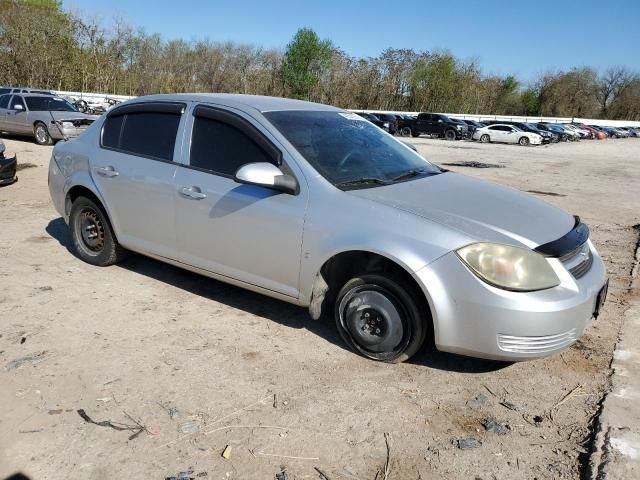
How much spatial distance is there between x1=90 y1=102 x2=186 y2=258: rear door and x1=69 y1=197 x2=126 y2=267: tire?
0.86 ft

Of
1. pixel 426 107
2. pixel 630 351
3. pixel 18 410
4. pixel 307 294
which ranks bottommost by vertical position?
pixel 18 410

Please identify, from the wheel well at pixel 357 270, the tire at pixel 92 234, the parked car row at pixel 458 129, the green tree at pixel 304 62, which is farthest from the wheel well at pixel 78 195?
the green tree at pixel 304 62

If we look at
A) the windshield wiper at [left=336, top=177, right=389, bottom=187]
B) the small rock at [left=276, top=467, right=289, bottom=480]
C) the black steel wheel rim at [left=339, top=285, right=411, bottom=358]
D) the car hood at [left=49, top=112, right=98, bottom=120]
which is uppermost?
the car hood at [left=49, top=112, right=98, bottom=120]

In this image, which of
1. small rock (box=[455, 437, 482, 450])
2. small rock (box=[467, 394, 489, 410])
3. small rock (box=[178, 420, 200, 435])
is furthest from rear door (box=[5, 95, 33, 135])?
small rock (box=[455, 437, 482, 450])

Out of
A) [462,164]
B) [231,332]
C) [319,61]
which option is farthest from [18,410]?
[319,61]

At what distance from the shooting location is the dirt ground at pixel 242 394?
268 centimetres

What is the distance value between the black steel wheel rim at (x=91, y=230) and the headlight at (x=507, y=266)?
359 centimetres

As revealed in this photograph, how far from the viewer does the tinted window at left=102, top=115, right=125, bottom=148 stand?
4.99 m

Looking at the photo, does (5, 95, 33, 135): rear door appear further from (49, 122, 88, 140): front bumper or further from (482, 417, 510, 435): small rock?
(482, 417, 510, 435): small rock

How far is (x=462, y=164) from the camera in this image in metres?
19.2

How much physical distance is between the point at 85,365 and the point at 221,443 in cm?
127

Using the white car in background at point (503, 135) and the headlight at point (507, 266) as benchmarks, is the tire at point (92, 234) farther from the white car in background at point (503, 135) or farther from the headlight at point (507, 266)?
the white car in background at point (503, 135)

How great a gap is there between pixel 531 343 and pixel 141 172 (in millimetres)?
3280

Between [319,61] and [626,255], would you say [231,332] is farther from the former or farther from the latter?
[319,61]
